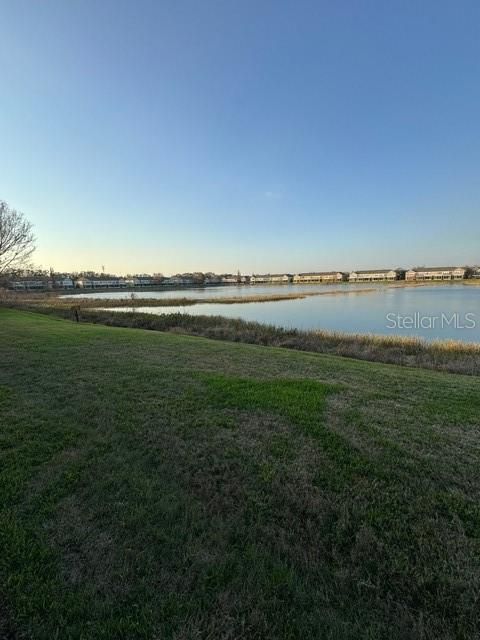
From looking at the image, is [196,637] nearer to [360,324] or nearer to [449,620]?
[449,620]

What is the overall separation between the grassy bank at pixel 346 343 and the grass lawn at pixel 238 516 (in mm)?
7488

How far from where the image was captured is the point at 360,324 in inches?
915

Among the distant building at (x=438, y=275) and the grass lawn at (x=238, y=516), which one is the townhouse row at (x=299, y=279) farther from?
the grass lawn at (x=238, y=516)

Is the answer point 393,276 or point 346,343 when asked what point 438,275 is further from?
point 346,343

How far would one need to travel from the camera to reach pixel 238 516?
108 inches

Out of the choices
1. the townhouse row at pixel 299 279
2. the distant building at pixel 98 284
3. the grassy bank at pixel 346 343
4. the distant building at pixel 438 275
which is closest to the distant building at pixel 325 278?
the townhouse row at pixel 299 279

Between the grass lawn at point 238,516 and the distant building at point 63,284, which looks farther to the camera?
the distant building at point 63,284

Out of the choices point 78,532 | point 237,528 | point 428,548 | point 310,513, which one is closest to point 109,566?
point 78,532

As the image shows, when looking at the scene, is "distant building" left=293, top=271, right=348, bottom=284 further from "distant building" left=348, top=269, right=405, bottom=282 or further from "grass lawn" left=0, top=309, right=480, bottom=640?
"grass lawn" left=0, top=309, right=480, bottom=640

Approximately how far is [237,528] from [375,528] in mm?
1148

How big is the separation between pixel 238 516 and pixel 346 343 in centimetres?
1377

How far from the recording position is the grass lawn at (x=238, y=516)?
1.91 m

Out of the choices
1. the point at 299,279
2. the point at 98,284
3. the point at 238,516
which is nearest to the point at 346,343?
the point at 238,516

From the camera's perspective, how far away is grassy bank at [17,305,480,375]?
12141 mm
